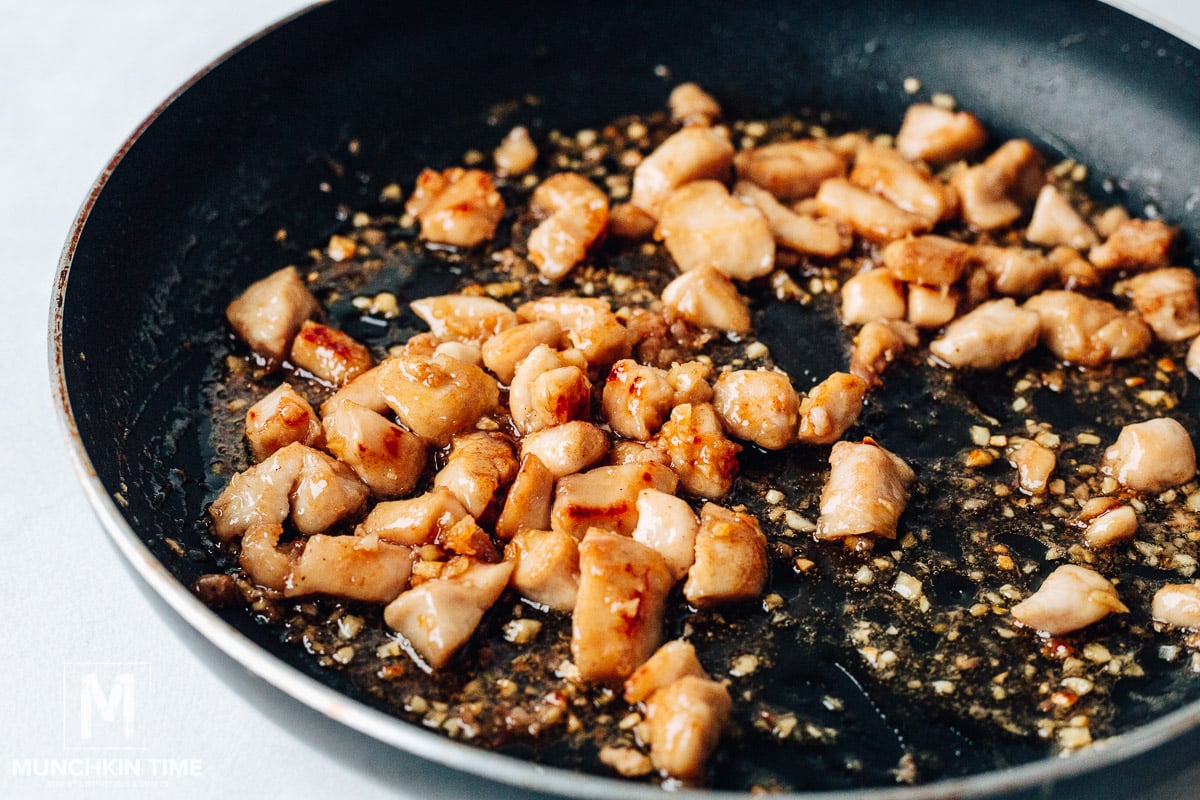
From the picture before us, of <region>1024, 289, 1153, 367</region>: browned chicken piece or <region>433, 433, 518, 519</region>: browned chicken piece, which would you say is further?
<region>1024, 289, 1153, 367</region>: browned chicken piece

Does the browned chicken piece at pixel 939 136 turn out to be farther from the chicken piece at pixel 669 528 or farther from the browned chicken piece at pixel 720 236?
the chicken piece at pixel 669 528

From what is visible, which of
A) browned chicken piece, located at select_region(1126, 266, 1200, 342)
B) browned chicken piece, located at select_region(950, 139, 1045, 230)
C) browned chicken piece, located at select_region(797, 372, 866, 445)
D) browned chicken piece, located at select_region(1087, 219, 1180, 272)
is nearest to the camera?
browned chicken piece, located at select_region(797, 372, 866, 445)

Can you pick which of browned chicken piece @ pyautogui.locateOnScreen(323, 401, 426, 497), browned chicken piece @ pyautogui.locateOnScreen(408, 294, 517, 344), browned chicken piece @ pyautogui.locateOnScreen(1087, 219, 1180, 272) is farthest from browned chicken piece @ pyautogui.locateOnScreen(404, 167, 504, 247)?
browned chicken piece @ pyautogui.locateOnScreen(1087, 219, 1180, 272)

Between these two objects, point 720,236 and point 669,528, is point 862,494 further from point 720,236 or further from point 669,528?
point 720,236

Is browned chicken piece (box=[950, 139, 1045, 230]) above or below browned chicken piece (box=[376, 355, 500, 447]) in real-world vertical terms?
above

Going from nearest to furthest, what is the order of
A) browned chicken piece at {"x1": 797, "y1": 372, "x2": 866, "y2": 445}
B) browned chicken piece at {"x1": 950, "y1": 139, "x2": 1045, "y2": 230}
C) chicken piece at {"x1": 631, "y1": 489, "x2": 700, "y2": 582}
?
chicken piece at {"x1": 631, "y1": 489, "x2": 700, "y2": 582} < browned chicken piece at {"x1": 797, "y1": 372, "x2": 866, "y2": 445} < browned chicken piece at {"x1": 950, "y1": 139, "x2": 1045, "y2": 230}

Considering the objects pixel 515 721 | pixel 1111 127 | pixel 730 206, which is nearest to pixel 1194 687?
pixel 515 721

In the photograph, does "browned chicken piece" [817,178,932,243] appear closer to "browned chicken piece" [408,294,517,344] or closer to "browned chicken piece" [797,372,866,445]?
"browned chicken piece" [797,372,866,445]

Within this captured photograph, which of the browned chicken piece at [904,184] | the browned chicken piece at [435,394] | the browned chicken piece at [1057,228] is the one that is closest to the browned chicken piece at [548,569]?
the browned chicken piece at [435,394]
